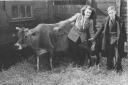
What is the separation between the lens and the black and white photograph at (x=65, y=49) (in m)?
6.97

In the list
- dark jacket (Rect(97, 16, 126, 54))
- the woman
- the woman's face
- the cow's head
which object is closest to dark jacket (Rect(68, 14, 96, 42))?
the woman

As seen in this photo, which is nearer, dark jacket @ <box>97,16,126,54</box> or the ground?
the ground

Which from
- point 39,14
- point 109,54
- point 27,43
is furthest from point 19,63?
point 109,54

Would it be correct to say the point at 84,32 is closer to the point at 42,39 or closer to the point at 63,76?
the point at 42,39

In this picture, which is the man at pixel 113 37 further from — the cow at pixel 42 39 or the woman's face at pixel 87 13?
the cow at pixel 42 39

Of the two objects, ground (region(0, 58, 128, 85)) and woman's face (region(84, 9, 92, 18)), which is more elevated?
woman's face (region(84, 9, 92, 18))

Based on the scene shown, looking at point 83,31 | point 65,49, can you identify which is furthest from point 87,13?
point 65,49

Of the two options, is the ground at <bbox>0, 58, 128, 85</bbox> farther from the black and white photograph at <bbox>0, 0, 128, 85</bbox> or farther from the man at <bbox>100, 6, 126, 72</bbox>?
the man at <bbox>100, 6, 126, 72</bbox>

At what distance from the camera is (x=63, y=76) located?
698cm

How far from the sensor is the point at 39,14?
933cm

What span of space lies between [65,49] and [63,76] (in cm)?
132

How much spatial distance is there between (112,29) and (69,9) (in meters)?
2.95

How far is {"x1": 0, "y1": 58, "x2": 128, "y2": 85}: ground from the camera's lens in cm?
658

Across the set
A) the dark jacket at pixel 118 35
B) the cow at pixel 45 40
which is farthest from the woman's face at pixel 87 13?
the cow at pixel 45 40
